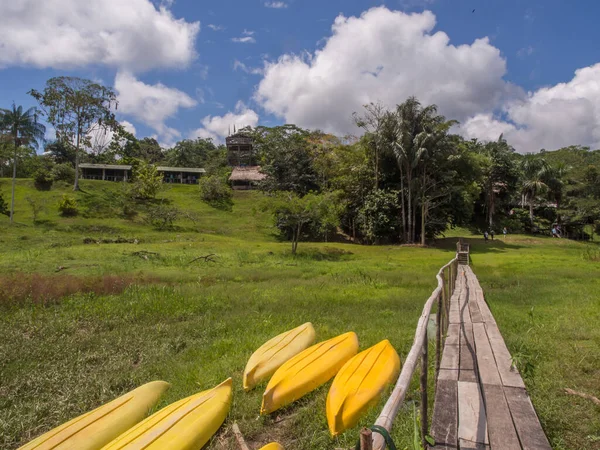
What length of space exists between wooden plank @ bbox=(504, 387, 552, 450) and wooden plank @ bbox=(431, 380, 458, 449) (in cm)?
51

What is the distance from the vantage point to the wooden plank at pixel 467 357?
4961 millimetres

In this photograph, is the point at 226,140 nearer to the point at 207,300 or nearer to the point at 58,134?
the point at 58,134

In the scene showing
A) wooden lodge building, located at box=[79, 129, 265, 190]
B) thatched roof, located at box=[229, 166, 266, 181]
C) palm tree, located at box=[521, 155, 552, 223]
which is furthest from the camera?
wooden lodge building, located at box=[79, 129, 265, 190]

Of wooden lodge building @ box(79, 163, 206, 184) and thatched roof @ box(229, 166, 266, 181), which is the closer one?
thatched roof @ box(229, 166, 266, 181)

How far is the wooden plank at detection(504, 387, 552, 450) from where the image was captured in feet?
10.6

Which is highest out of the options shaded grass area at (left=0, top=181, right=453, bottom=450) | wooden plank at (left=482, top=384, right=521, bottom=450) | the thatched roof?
the thatched roof

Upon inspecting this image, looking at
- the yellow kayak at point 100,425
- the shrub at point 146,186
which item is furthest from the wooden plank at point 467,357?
the shrub at point 146,186

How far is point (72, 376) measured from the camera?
5652 millimetres

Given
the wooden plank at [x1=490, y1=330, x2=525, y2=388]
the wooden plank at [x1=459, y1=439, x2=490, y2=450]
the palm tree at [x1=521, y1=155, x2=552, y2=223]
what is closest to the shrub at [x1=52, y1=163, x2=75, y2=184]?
the wooden plank at [x1=490, y1=330, x2=525, y2=388]

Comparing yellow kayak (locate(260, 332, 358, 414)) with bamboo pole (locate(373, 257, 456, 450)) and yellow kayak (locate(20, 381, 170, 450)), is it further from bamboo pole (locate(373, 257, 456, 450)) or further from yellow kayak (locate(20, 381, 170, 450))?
bamboo pole (locate(373, 257, 456, 450))

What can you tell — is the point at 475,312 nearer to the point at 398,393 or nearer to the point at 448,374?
the point at 448,374

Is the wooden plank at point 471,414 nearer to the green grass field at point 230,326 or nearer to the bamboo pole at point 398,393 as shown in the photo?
the green grass field at point 230,326

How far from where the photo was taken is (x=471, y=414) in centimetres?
373

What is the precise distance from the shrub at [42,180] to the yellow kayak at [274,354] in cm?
4842
